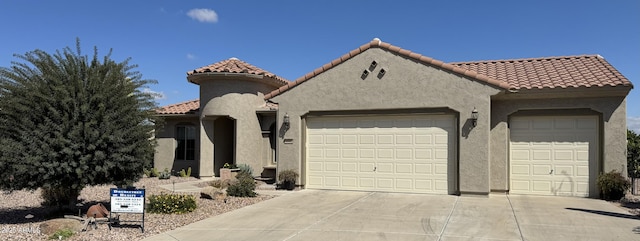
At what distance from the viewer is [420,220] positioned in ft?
29.8

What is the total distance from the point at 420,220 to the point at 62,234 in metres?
6.69

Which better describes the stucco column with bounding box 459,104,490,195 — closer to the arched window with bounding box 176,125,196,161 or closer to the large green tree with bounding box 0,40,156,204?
the large green tree with bounding box 0,40,156,204

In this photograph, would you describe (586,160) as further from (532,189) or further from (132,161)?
(132,161)

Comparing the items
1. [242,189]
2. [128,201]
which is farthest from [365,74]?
[128,201]

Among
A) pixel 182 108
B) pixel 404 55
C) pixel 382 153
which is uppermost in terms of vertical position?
pixel 404 55

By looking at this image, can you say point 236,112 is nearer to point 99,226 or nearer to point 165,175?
point 165,175

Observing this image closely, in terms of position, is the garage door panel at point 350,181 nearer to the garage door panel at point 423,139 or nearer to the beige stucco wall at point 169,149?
the garage door panel at point 423,139

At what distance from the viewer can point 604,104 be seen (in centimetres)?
1211

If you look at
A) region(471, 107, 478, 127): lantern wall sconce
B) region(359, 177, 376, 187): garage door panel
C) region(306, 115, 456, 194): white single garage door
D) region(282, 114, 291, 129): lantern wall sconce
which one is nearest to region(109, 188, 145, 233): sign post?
region(282, 114, 291, 129): lantern wall sconce

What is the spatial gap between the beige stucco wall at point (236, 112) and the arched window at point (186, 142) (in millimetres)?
1582

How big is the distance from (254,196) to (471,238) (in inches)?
277

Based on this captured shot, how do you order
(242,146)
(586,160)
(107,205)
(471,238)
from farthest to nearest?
(242,146) < (586,160) < (107,205) < (471,238)

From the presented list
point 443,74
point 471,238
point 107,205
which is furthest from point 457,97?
point 107,205

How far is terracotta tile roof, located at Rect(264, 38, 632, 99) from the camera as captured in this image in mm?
12242
